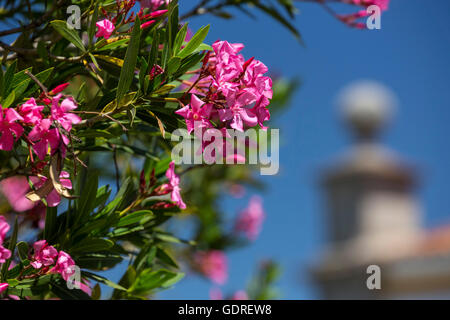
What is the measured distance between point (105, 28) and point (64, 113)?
27 cm

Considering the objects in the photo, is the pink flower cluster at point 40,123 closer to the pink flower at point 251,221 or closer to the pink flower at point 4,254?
the pink flower at point 4,254

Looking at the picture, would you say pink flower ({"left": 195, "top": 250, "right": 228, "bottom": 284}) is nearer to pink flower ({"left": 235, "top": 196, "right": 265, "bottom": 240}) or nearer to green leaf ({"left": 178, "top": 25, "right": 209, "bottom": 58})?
pink flower ({"left": 235, "top": 196, "right": 265, "bottom": 240})

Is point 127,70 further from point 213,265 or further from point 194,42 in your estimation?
point 213,265

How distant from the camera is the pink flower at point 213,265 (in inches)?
124

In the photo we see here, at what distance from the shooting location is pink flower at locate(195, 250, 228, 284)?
10.4ft

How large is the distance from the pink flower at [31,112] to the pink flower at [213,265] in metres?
2.06

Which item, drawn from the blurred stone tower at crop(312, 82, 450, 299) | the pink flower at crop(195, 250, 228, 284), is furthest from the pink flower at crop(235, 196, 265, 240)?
the blurred stone tower at crop(312, 82, 450, 299)

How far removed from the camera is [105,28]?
51.6 inches

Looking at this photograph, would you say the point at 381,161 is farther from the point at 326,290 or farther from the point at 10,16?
the point at 10,16

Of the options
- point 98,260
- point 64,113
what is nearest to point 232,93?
point 64,113

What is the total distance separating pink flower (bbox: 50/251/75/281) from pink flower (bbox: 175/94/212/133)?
14.0 inches

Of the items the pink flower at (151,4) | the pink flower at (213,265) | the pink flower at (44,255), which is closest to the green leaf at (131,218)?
the pink flower at (44,255)
